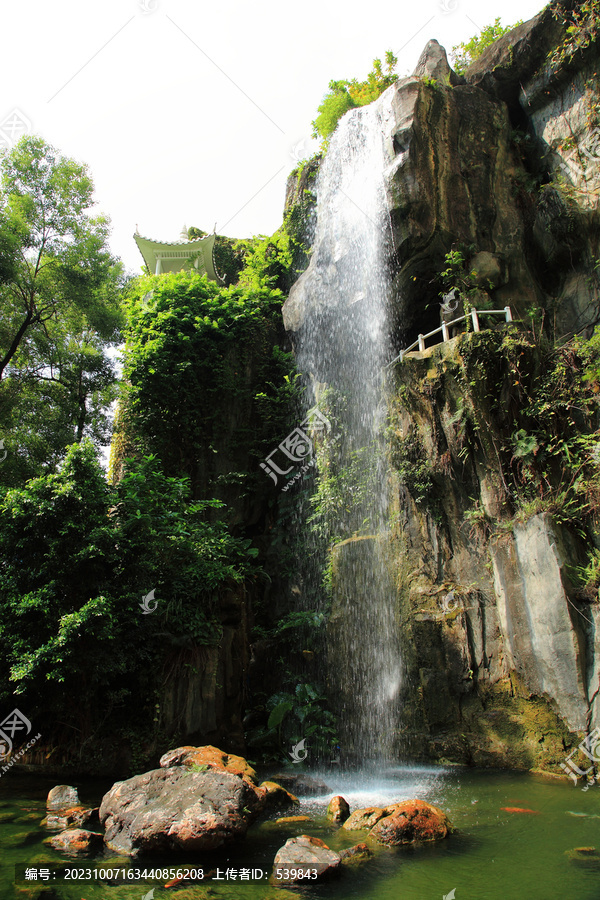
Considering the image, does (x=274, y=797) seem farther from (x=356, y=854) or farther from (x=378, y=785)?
Result: (x=378, y=785)

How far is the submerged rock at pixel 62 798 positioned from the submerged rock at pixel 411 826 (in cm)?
299

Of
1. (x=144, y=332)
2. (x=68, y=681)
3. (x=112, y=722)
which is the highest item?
(x=144, y=332)

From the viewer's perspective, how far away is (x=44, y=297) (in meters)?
13.1

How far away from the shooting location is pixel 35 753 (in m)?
6.66

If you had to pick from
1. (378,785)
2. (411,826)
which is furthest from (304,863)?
(378,785)

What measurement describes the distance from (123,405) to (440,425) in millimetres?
7559

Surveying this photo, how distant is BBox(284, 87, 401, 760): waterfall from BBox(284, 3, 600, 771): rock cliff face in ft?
1.03

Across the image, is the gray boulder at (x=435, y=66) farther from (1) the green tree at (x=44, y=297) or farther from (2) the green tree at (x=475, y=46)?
(1) the green tree at (x=44, y=297)

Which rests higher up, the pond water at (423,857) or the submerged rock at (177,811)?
the submerged rock at (177,811)

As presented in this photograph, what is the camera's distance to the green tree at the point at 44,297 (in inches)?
489

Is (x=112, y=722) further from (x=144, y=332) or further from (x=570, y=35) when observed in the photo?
(x=570, y=35)

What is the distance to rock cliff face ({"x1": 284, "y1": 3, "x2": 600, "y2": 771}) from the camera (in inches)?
292

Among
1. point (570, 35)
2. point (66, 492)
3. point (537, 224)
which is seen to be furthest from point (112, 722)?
point (570, 35)

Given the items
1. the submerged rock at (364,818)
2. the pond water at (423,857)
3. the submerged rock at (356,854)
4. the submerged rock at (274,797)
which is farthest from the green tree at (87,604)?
the submerged rock at (356,854)
